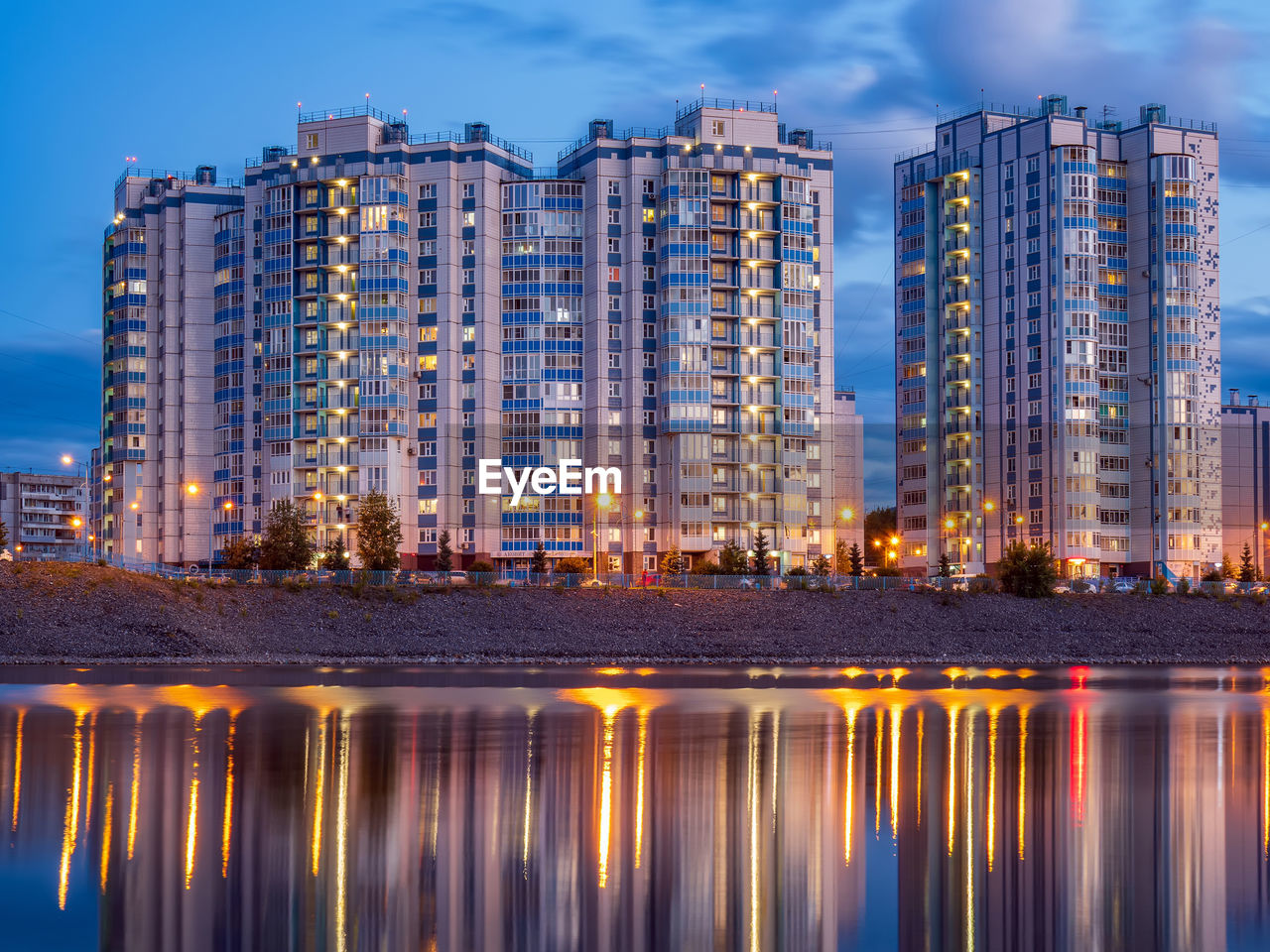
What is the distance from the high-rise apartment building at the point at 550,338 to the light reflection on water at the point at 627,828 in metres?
92.4

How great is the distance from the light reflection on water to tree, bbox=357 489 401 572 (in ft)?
209

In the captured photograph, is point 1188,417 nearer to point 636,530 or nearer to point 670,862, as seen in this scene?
point 636,530

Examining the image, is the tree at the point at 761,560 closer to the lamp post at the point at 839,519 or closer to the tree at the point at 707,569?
the tree at the point at 707,569

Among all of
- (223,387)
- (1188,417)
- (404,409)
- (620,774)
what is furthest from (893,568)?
(620,774)

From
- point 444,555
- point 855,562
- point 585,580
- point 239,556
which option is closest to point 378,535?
point 444,555

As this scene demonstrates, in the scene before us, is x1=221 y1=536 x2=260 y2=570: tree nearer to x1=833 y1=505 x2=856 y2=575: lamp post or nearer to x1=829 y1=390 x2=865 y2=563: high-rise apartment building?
x1=833 y1=505 x2=856 y2=575: lamp post

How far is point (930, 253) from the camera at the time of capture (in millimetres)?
179125

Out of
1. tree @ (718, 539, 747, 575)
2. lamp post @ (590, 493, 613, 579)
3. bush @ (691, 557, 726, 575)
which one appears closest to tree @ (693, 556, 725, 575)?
bush @ (691, 557, 726, 575)

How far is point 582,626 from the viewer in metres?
101

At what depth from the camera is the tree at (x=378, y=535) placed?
118312 millimetres

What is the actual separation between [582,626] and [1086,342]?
86901 mm

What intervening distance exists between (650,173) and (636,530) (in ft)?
122

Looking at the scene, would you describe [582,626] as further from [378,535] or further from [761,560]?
[378,535]

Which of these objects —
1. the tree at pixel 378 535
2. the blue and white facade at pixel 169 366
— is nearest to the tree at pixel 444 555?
the tree at pixel 378 535
